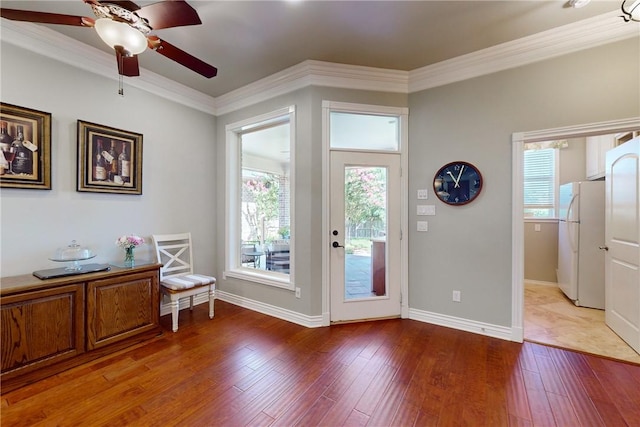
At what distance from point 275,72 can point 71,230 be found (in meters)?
2.69

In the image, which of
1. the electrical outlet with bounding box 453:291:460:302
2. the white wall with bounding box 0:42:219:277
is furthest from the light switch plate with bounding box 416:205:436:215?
the white wall with bounding box 0:42:219:277

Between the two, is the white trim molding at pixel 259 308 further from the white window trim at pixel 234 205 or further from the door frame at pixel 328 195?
the white window trim at pixel 234 205

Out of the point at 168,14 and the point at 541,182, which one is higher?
the point at 168,14

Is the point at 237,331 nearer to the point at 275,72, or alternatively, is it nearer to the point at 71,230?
the point at 71,230

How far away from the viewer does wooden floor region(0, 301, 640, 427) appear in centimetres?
166

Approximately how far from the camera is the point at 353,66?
116 inches

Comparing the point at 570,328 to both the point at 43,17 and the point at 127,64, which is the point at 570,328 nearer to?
the point at 127,64

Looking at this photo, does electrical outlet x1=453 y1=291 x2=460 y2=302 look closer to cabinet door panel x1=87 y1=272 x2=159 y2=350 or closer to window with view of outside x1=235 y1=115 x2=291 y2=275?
window with view of outside x1=235 y1=115 x2=291 y2=275

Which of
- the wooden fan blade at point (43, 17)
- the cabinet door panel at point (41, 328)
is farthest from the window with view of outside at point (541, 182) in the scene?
the cabinet door panel at point (41, 328)

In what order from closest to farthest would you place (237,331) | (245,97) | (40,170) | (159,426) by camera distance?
(159,426) → (40,170) → (237,331) → (245,97)

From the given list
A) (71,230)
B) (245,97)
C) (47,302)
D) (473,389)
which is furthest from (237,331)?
(245,97)

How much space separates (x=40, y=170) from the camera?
2352 mm

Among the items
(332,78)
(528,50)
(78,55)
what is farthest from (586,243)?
(78,55)

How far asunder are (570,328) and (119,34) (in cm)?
477
